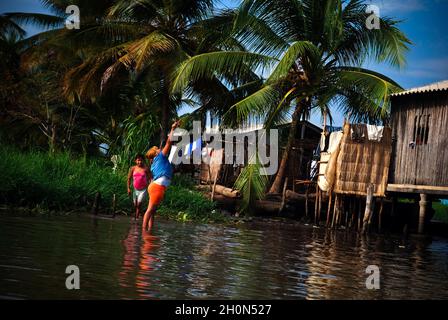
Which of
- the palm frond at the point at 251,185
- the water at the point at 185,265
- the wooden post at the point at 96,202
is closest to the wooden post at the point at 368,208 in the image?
the palm frond at the point at 251,185

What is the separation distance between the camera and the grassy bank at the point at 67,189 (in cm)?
1255

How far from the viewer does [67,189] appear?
43.8 ft

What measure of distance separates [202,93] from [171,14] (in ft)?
8.95

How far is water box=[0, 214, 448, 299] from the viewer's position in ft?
18.0

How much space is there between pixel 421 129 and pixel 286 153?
4.29 metres

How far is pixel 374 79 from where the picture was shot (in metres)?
17.1

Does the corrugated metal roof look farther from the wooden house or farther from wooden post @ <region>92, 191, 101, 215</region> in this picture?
wooden post @ <region>92, 191, 101, 215</region>

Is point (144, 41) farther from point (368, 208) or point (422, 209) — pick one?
point (422, 209)

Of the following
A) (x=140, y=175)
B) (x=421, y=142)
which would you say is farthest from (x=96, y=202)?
(x=421, y=142)

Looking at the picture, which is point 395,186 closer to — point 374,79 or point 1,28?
point 374,79

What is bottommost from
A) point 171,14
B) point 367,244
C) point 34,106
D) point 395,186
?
point 367,244

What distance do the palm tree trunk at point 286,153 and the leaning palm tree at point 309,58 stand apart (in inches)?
1.3

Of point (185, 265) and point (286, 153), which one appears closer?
point (185, 265)
